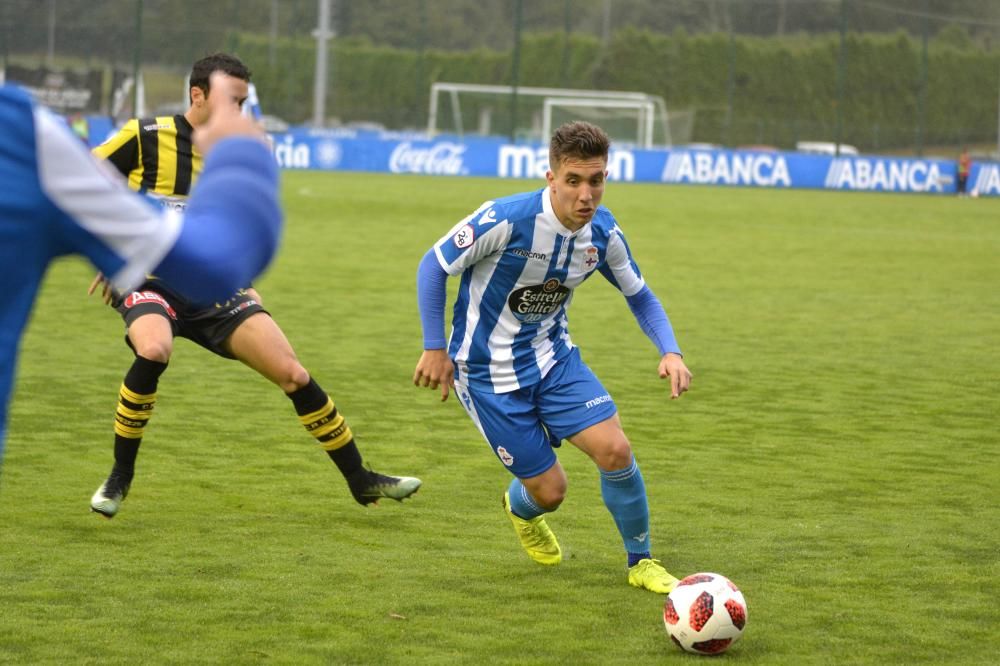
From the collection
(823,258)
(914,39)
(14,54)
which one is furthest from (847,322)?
(914,39)

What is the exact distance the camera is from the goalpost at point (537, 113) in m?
45.5

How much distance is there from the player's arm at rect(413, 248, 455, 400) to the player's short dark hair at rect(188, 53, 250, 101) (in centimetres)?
109

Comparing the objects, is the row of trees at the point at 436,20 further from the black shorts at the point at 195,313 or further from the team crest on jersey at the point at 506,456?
the team crest on jersey at the point at 506,456

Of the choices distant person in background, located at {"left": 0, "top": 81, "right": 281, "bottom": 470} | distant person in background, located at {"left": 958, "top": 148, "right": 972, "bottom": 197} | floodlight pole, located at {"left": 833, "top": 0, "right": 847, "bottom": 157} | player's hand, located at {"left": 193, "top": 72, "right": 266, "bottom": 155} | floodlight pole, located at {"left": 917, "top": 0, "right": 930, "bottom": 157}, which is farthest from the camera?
floodlight pole, located at {"left": 917, "top": 0, "right": 930, "bottom": 157}

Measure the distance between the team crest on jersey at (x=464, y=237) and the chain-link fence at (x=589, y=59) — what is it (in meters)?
38.8

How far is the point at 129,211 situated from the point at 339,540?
3664mm

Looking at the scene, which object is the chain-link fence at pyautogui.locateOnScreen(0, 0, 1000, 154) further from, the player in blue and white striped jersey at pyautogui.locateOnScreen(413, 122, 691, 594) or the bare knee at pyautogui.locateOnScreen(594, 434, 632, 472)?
the bare knee at pyautogui.locateOnScreen(594, 434, 632, 472)

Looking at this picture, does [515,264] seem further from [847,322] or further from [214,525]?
[847,322]

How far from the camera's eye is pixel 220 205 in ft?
7.00

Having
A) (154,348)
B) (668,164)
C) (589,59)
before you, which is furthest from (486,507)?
(589,59)

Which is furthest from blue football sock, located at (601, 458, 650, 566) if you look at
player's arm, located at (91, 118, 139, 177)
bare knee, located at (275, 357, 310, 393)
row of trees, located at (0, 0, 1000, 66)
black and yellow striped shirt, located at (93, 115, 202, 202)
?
row of trees, located at (0, 0, 1000, 66)

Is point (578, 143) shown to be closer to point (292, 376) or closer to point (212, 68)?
point (292, 376)

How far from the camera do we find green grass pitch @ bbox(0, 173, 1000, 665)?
14.8 feet

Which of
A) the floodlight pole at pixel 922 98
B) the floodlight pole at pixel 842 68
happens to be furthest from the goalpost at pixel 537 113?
the floodlight pole at pixel 922 98
